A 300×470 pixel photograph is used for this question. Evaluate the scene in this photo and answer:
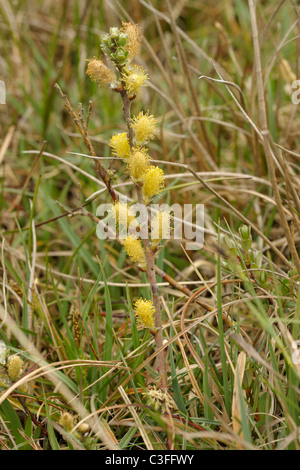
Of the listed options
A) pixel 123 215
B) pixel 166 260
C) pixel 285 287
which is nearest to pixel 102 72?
pixel 123 215

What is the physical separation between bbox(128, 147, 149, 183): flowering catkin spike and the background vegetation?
8.7 inches

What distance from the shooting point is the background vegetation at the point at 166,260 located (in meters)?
1.00

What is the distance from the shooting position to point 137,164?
3.00 ft

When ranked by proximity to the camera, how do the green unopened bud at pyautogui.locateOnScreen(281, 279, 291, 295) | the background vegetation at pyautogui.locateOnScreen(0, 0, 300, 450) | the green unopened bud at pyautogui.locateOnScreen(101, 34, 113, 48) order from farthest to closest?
the green unopened bud at pyautogui.locateOnScreen(281, 279, 291, 295)
the background vegetation at pyautogui.locateOnScreen(0, 0, 300, 450)
the green unopened bud at pyautogui.locateOnScreen(101, 34, 113, 48)

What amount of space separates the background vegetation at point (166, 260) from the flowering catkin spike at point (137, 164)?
8.7 inches

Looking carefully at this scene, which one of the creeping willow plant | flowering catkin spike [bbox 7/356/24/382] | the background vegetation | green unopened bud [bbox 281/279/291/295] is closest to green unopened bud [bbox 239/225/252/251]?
the background vegetation

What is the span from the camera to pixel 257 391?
1012 millimetres

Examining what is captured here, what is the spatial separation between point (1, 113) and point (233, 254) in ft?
5.84

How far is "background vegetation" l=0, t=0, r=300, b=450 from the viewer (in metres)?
1.00

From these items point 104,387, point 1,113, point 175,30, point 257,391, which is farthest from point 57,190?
point 257,391

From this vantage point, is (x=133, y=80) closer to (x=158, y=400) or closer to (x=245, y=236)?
(x=245, y=236)

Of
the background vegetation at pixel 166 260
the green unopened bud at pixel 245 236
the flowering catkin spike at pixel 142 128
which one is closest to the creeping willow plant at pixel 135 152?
the flowering catkin spike at pixel 142 128

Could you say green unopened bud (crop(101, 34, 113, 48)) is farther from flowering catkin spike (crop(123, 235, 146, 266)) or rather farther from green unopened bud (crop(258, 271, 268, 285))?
green unopened bud (crop(258, 271, 268, 285))
